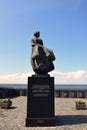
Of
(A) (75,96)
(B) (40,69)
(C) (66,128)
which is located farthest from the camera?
(A) (75,96)

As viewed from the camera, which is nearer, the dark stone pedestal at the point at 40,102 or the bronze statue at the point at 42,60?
the dark stone pedestal at the point at 40,102

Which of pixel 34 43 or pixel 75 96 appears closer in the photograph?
pixel 34 43

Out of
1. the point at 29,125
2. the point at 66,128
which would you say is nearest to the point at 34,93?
the point at 29,125

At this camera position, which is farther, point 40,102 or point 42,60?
point 42,60

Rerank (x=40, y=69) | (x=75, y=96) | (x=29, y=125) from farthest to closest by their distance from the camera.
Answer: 1. (x=75, y=96)
2. (x=40, y=69)
3. (x=29, y=125)

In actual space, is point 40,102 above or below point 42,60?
below

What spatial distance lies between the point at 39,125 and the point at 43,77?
8.36 ft

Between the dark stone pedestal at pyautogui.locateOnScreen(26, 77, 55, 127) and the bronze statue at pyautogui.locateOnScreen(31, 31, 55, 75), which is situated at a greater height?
the bronze statue at pyautogui.locateOnScreen(31, 31, 55, 75)

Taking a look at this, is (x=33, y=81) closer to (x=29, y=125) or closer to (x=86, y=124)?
(x=29, y=125)

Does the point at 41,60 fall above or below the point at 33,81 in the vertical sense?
above

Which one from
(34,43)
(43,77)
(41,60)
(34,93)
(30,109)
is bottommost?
(30,109)

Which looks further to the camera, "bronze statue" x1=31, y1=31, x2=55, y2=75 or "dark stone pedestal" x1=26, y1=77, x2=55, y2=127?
"bronze statue" x1=31, y1=31, x2=55, y2=75

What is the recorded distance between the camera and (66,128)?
483 inches

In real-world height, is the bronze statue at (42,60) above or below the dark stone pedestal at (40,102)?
above
